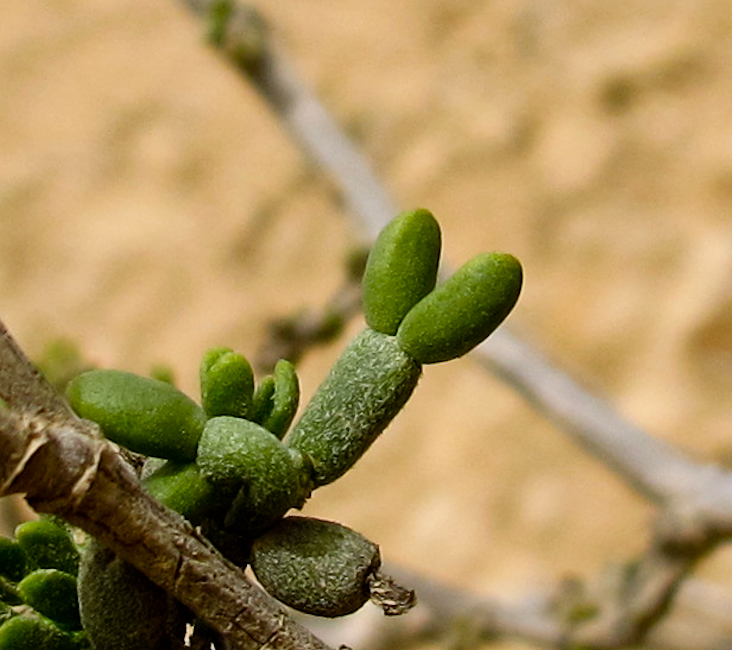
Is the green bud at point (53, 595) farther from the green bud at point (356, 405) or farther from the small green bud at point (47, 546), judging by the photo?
the green bud at point (356, 405)

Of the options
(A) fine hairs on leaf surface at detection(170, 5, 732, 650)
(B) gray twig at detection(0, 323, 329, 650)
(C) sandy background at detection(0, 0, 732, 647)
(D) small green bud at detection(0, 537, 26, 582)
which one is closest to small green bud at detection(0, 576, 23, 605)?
(D) small green bud at detection(0, 537, 26, 582)

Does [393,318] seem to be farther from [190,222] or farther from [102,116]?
[102,116]

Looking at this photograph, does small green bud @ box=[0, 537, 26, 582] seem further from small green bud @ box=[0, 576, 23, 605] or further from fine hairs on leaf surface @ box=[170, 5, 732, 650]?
fine hairs on leaf surface @ box=[170, 5, 732, 650]

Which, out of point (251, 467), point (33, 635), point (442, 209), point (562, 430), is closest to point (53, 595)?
point (33, 635)

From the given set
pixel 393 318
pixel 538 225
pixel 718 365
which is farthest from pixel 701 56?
pixel 393 318

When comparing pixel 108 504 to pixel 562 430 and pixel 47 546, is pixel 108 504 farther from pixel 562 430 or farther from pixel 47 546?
pixel 562 430

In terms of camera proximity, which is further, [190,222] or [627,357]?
[190,222]

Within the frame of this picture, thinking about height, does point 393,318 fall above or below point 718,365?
below

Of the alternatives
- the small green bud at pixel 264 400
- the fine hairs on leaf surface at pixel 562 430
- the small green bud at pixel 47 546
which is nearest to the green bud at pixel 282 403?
the small green bud at pixel 264 400
